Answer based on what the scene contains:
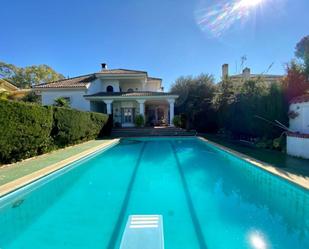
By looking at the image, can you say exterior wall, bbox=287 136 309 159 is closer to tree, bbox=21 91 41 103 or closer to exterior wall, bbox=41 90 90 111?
exterior wall, bbox=41 90 90 111

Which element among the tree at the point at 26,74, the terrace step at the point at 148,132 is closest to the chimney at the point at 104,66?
the terrace step at the point at 148,132

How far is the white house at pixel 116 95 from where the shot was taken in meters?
28.8

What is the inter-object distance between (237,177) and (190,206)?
368 centimetres

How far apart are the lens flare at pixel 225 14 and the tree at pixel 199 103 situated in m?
12.3

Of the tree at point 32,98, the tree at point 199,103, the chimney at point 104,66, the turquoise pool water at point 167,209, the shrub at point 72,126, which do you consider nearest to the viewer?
the turquoise pool water at point 167,209

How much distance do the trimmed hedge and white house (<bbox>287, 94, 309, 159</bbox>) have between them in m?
13.0

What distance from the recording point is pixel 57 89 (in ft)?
95.7

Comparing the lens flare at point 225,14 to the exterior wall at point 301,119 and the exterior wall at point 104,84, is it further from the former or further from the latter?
the exterior wall at point 104,84

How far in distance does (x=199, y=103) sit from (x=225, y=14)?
15.1 meters

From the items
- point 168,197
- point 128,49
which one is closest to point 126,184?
point 168,197

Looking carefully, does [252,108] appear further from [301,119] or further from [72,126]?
[72,126]

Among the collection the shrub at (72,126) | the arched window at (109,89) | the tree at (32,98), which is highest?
the arched window at (109,89)

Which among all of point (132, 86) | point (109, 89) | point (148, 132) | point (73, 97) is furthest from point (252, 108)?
point (132, 86)

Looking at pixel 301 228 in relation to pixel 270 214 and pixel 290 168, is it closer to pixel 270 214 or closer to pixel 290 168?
pixel 270 214
